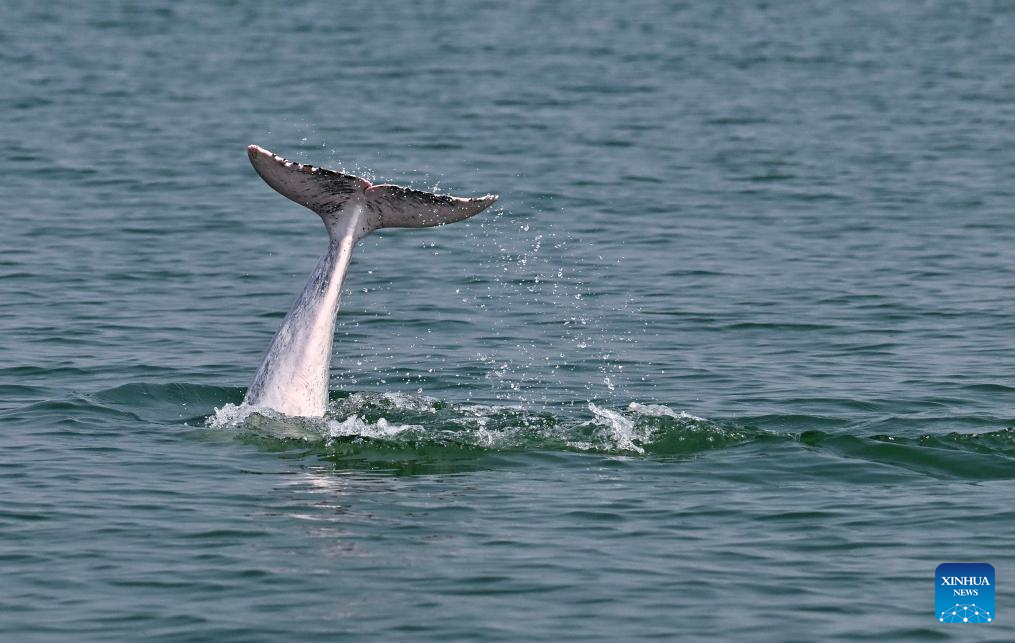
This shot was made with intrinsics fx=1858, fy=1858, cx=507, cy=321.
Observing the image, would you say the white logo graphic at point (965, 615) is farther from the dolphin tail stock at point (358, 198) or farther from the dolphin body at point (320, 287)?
the dolphin body at point (320, 287)

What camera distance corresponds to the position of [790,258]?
30.0m

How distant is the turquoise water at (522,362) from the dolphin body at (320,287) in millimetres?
446

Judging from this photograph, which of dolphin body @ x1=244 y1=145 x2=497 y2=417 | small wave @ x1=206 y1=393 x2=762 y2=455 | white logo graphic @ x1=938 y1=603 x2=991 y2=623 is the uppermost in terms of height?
dolphin body @ x1=244 y1=145 x2=497 y2=417

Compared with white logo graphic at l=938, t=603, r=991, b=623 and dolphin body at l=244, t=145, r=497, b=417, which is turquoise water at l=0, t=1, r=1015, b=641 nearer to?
white logo graphic at l=938, t=603, r=991, b=623

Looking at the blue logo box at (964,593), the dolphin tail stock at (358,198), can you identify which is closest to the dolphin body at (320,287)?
the dolphin tail stock at (358,198)

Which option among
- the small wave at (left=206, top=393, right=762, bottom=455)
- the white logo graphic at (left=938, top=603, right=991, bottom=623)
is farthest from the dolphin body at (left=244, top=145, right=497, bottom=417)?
the white logo graphic at (left=938, top=603, right=991, bottom=623)

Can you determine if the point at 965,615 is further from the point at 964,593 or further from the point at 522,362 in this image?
the point at 522,362

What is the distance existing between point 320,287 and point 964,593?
7.73 m

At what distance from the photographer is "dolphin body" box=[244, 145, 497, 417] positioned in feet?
62.7

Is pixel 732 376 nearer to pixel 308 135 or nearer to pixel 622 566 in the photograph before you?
pixel 622 566

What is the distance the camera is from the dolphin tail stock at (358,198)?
738 inches

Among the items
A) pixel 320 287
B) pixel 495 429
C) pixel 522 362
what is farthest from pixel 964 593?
pixel 522 362

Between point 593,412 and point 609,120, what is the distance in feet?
82.8

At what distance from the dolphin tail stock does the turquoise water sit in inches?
84.5
